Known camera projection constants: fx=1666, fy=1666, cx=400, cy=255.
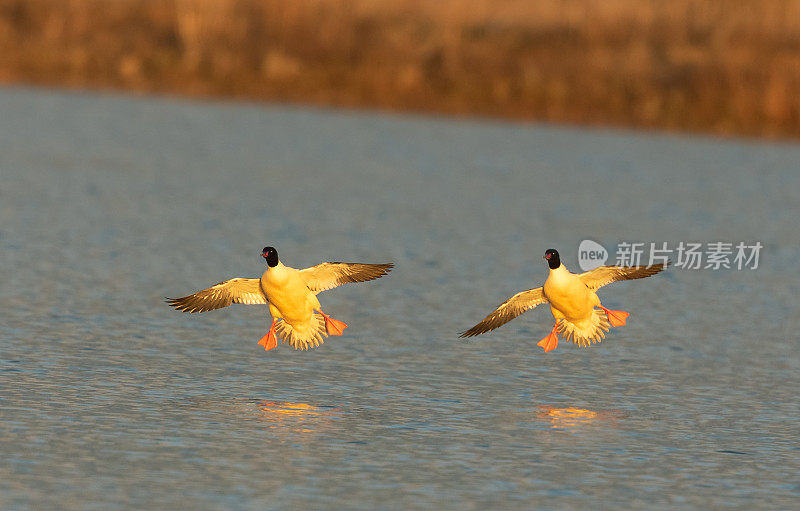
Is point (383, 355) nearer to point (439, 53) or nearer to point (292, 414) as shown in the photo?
point (292, 414)

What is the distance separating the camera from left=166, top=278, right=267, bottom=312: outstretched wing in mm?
10406

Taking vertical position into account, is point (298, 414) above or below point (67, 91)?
below

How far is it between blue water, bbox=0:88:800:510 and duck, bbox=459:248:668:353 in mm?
566

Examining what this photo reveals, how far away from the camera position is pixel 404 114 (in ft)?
118

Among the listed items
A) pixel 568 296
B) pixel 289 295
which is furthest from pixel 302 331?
pixel 568 296

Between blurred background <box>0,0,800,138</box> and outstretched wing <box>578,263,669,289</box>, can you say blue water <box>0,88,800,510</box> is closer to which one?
outstretched wing <box>578,263,669,289</box>

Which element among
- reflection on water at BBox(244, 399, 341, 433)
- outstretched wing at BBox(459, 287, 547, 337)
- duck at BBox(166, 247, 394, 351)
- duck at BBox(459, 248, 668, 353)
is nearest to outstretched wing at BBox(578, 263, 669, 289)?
duck at BBox(459, 248, 668, 353)

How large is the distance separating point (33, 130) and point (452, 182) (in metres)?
7.89

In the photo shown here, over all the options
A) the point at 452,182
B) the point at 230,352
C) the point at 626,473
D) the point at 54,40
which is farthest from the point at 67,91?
the point at 626,473

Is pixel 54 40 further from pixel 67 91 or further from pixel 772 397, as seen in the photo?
pixel 772 397

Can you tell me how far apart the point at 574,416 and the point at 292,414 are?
5.95ft

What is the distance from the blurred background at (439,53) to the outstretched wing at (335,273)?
25149 mm

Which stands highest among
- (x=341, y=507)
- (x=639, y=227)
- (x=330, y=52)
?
(x=330, y=52)

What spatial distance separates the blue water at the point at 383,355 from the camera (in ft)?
28.9
